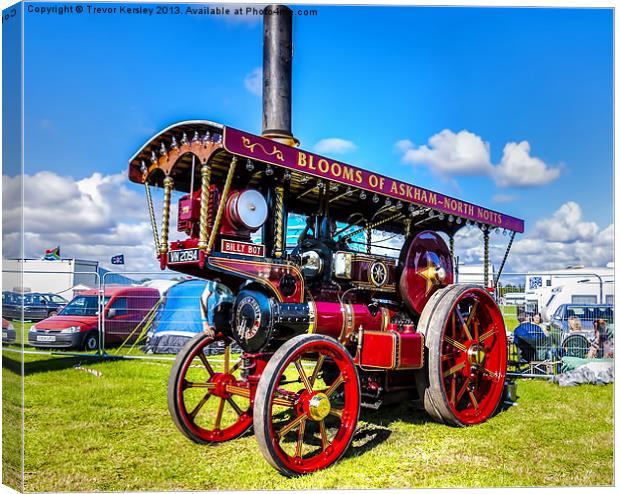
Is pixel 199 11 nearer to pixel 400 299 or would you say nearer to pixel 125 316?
pixel 400 299

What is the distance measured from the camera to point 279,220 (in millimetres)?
4594

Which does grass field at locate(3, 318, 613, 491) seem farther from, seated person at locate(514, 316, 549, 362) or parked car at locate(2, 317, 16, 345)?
seated person at locate(514, 316, 549, 362)

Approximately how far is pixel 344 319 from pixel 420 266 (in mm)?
1181

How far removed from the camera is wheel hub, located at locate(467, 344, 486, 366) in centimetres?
558

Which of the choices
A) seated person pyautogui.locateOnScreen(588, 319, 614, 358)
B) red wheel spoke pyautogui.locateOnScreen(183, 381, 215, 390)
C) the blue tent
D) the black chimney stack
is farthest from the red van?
seated person pyautogui.locateOnScreen(588, 319, 614, 358)

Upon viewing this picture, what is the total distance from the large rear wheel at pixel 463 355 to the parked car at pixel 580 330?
266cm

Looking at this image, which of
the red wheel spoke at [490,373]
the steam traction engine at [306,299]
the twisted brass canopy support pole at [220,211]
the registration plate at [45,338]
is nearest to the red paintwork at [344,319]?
the steam traction engine at [306,299]

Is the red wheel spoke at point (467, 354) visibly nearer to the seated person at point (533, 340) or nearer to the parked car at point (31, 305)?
the seated person at point (533, 340)

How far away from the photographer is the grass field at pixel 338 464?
386 centimetres

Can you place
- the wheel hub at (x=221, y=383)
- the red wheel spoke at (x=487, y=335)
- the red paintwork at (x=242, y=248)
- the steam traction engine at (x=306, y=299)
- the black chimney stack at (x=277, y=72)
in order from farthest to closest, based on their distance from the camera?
the red wheel spoke at (x=487, y=335), the wheel hub at (x=221, y=383), the black chimney stack at (x=277, y=72), the red paintwork at (x=242, y=248), the steam traction engine at (x=306, y=299)

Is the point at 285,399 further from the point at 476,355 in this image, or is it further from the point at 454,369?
the point at 476,355

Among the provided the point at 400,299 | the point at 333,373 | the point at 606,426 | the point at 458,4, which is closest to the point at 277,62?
the point at 458,4

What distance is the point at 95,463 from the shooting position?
4195 mm

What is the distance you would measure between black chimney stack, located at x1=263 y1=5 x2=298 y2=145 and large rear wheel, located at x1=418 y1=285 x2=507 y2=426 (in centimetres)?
199
